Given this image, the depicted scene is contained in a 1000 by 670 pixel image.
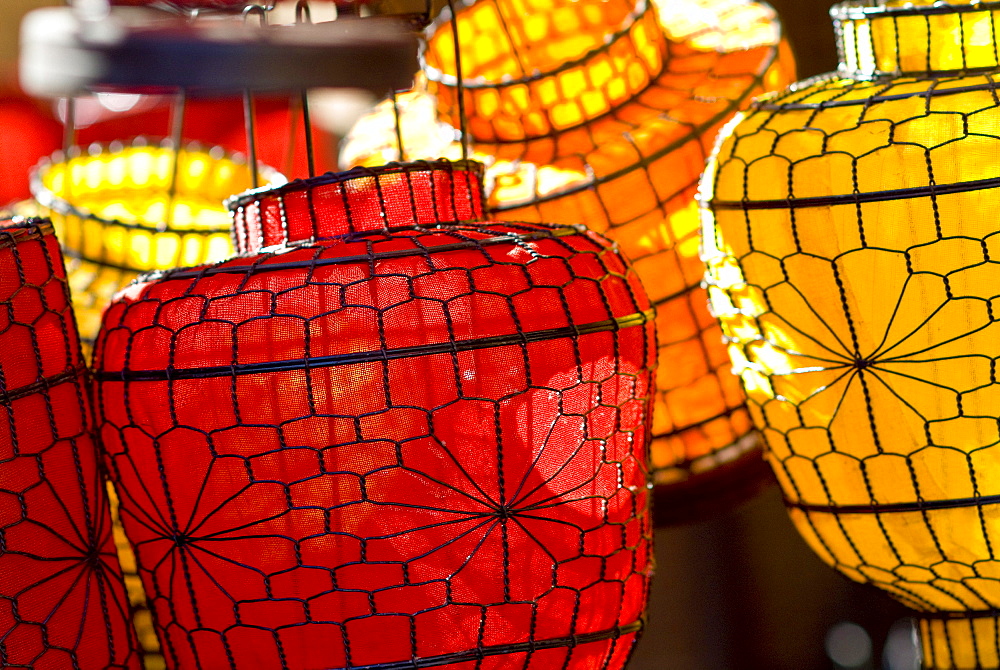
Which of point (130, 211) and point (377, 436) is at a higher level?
point (130, 211)

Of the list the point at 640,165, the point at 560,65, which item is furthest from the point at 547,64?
the point at 640,165

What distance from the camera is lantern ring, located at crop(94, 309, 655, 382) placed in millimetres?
433

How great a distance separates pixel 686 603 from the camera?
33.9 inches

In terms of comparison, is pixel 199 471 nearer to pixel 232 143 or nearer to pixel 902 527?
pixel 902 527

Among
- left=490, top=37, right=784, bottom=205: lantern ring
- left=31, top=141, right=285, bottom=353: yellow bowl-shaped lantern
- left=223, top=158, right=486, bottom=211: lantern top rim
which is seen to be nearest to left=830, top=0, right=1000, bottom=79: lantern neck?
left=490, top=37, right=784, bottom=205: lantern ring

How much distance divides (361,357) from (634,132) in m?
0.33

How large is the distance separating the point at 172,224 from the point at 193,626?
0.30 m

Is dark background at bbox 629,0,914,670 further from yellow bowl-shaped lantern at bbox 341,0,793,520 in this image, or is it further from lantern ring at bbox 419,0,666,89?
lantern ring at bbox 419,0,666,89

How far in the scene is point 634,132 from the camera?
70 centimetres

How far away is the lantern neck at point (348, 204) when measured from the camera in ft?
1.65

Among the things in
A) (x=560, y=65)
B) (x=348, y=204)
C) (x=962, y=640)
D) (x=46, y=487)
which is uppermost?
(x=560, y=65)

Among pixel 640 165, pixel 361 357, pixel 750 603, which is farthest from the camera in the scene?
pixel 750 603

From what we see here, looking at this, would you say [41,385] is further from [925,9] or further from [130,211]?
[925,9]

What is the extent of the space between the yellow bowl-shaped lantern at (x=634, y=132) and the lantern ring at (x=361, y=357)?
224 mm
